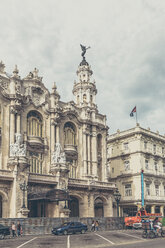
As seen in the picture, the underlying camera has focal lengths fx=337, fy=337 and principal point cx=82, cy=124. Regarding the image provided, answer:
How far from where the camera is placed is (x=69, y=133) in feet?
182

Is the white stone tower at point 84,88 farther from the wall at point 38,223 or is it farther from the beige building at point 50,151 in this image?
the wall at point 38,223

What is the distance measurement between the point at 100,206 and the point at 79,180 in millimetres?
8001

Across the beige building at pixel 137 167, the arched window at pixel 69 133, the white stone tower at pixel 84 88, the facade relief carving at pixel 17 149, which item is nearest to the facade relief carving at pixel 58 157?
the arched window at pixel 69 133

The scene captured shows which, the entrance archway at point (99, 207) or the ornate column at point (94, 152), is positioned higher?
the ornate column at point (94, 152)

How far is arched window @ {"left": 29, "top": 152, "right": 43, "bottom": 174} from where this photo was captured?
48566 mm

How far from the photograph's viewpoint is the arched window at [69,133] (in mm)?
54781

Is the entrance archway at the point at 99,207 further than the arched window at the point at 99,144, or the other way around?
the arched window at the point at 99,144

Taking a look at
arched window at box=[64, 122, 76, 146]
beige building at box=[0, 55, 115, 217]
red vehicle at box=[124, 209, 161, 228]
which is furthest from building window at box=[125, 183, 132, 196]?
red vehicle at box=[124, 209, 161, 228]

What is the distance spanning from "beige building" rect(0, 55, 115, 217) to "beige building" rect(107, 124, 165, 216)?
8.06m

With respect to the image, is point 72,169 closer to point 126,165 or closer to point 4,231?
point 126,165

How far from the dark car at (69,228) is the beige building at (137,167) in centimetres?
2754

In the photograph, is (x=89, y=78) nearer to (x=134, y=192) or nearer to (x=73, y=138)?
(x=73, y=138)

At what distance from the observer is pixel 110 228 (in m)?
43.7

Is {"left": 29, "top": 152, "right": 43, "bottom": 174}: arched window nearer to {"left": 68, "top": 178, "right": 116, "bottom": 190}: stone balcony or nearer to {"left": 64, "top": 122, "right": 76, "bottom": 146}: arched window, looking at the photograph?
{"left": 68, "top": 178, "right": 116, "bottom": 190}: stone balcony
